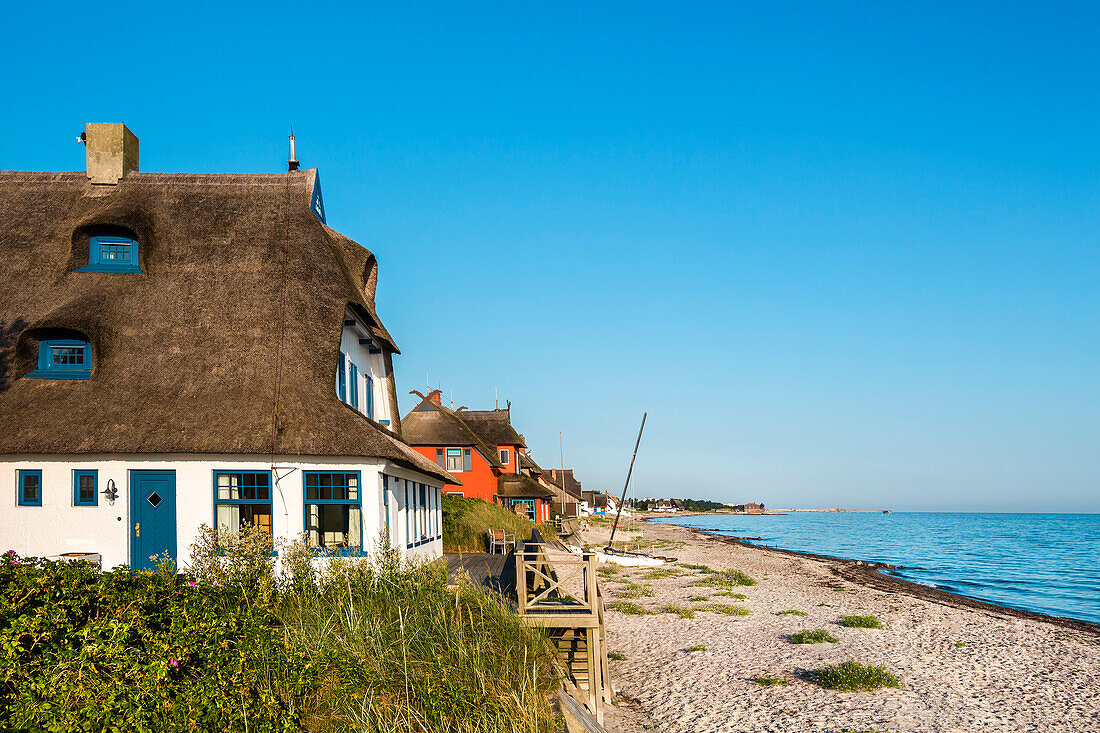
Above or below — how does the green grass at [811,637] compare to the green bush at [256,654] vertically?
below

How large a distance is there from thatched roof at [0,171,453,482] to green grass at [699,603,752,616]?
10.6 m

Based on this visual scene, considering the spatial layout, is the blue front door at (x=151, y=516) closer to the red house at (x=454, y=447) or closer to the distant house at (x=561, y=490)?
the red house at (x=454, y=447)

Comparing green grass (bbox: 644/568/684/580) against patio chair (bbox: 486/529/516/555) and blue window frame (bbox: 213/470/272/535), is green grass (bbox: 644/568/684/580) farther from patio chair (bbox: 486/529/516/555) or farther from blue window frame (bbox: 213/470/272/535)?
blue window frame (bbox: 213/470/272/535)

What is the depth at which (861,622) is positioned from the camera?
21812 millimetres

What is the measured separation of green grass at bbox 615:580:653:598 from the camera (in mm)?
26697

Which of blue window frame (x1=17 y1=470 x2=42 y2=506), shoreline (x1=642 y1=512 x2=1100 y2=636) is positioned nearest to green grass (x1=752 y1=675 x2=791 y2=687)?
blue window frame (x1=17 y1=470 x2=42 y2=506)

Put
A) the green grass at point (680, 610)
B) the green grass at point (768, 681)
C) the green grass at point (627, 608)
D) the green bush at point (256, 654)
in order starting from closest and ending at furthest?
the green bush at point (256, 654)
the green grass at point (768, 681)
the green grass at point (680, 610)
the green grass at point (627, 608)

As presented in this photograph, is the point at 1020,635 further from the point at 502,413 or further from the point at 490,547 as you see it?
the point at 502,413

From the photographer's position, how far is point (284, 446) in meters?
14.1

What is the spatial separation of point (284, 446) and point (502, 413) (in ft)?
135

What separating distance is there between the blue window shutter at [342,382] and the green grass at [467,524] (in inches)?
469

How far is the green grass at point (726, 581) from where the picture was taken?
102ft

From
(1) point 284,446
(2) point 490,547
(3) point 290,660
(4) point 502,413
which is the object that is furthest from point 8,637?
(4) point 502,413

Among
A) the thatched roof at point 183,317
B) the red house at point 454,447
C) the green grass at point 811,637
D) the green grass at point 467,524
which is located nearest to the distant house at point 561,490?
the red house at point 454,447
